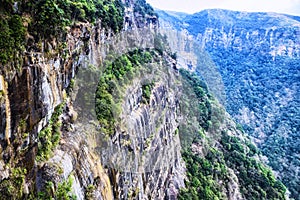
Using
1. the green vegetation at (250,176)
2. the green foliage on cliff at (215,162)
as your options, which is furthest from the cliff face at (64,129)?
the green vegetation at (250,176)

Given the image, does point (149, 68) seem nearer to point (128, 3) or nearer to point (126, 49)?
point (126, 49)

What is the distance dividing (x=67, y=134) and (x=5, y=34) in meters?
5.41

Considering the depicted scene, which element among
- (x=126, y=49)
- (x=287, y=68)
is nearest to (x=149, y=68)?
(x=126, y=49)

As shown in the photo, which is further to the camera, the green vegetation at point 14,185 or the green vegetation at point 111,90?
the green vegetation at point 111,90

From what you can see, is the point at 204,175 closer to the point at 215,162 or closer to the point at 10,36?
the point at 215,162

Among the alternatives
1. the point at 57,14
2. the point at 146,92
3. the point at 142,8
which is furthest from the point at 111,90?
the point at 142,8

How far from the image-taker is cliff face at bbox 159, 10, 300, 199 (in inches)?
2429

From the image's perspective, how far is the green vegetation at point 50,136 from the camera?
11720mm

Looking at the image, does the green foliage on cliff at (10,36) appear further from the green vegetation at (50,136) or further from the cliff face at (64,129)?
the green vegetation at (50,136)

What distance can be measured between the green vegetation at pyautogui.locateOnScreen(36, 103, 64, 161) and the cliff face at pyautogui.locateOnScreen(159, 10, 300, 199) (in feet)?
138

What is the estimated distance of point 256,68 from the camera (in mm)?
98312

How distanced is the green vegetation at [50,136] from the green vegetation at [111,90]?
10.5 feet

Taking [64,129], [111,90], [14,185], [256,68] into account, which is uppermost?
[111,90]

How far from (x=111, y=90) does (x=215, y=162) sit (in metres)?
22.1
